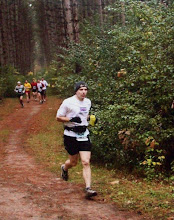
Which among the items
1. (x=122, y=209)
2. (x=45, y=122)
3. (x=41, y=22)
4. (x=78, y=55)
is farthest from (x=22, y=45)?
(x=122, y=209)

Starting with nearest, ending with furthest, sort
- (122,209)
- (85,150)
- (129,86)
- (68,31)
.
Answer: (122,209) → (85,150) → (129,86) → (68,31)

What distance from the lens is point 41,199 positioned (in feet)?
19.7

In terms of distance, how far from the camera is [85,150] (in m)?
6.44

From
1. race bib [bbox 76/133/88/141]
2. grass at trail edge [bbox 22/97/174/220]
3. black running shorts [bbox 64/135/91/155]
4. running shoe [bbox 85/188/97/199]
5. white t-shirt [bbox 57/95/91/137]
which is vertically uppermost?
white t-shirt [bbox 57/95/91/137]

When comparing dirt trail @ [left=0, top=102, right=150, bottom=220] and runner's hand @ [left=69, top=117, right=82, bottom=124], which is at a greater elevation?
runner's hand @ [left=69, top=117, right=82, bottom=124]

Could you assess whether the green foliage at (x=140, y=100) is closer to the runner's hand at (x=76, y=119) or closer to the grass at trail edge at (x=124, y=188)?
the grass at trail edge at (x=124, y=188)

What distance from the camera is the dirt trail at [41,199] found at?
5219 millimetres

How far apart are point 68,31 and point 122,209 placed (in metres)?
12.5

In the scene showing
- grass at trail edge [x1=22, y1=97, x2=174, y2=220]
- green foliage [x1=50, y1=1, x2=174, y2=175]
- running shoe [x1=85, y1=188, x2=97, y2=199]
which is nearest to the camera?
grass at trail edge [x1=22, y1=97, x2=174, y2=220]

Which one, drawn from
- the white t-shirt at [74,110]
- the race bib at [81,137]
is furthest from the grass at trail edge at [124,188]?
the white t-shirt at [74,110]

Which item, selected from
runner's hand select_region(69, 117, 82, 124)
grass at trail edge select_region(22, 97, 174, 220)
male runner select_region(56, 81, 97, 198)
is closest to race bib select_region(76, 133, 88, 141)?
male runner select_region(56, 81, 97, 198)

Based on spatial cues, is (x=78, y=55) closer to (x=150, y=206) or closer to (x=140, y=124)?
(x=140, y=124)

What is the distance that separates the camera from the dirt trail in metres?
A: 5.22

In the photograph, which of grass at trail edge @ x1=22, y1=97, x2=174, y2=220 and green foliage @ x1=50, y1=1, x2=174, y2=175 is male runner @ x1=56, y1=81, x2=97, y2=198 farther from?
green foliage @ x1=50, y1=1, x2=174, y2=175
